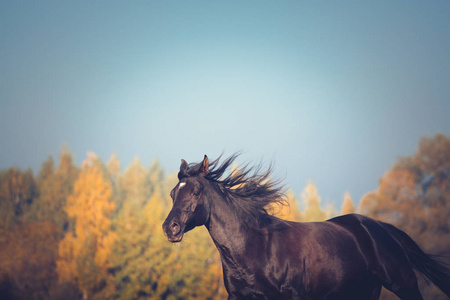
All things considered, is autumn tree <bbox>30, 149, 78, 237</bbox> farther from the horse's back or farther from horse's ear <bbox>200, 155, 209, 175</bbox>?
the horse's back

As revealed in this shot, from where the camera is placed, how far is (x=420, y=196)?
29109mm

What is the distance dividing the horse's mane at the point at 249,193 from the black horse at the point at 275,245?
15 mm

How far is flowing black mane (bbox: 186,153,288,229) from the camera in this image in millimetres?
5629

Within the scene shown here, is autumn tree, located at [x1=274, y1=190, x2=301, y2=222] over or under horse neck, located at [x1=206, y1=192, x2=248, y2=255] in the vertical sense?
over

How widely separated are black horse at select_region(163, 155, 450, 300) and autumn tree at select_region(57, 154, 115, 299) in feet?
93.7

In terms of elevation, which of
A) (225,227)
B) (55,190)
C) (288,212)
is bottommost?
(225,227)

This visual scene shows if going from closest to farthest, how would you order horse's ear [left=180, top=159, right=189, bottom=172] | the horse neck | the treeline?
the horse neck < horse's ear [left=180, top=159, right=189, bottom=172] < the treeline

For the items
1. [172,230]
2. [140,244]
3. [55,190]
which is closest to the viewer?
[172,230]

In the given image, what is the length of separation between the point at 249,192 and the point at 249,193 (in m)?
0.02

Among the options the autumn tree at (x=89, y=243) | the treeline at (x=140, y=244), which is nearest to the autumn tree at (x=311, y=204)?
the treeline at (x=140, y=244)

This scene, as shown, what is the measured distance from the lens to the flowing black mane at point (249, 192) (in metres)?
5.63

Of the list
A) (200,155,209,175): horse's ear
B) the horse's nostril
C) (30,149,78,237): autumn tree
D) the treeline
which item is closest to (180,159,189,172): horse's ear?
(200,155,209,175): horse's ear

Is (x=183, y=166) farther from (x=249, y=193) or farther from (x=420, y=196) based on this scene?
(x=420, y=196)

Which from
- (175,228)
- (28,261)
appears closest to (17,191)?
(28,261)
